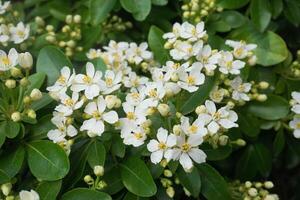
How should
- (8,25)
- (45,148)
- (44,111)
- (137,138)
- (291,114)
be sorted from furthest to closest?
(8,25) < (291,114) < (44,111) < (45,148) < (137,138)

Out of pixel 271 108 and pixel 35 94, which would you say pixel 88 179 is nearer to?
pixel 35 94

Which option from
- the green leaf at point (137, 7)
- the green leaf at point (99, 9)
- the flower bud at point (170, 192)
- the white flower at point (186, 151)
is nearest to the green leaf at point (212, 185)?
the flower bud at point (170, 192)

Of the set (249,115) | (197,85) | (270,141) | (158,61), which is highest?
(197,85)

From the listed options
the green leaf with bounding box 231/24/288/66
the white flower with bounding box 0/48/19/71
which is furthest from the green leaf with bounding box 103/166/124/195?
the green leaf with bounding box 231/24/288/66

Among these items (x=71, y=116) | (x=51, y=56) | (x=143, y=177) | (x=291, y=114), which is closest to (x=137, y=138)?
(x=143, y=177)

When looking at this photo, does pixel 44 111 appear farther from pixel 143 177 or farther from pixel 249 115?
pixel 249 115

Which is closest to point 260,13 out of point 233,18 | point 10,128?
point 233,18
